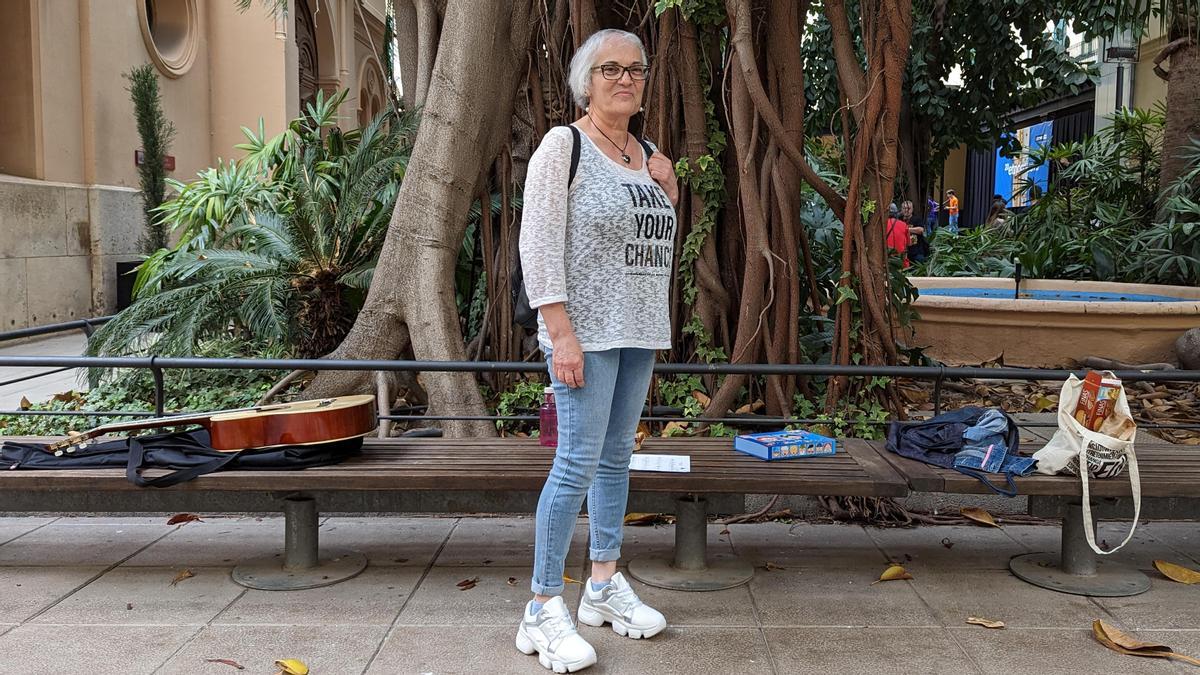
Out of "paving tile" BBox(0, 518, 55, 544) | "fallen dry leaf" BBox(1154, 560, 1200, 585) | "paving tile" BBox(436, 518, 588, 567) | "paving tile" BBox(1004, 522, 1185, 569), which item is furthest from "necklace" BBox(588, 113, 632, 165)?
"paving tile" BBox(0, 518, 55, 544)

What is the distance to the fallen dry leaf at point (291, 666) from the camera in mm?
3209

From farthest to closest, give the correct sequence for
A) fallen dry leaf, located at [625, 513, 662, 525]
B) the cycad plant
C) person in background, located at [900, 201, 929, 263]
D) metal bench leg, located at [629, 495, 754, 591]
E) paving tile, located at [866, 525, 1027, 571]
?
person in background, located at [900, 201, 929, 263] < the cycad plant < fallen dry leaf, located at [625, 513, 662, 525] < paving tile, located at [866, 525, 1027, 571] < metal bench leg, located at [629, 495, 754, 591]

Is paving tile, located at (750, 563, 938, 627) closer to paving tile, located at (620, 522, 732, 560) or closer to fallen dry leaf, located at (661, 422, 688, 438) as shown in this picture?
paving tile, located at (620, 522, 732, 560)

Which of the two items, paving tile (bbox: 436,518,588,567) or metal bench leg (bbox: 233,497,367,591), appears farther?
paving tile (bbox: 436,518,588,567)

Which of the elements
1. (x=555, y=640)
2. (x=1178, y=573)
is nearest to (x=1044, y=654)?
(x=1178, y=573)

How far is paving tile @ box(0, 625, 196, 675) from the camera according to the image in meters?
3.28

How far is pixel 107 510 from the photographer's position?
13.3ft

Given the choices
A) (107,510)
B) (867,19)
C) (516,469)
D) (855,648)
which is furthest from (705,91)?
(107,510)

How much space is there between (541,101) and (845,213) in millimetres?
1908

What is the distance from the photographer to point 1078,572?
4.05m

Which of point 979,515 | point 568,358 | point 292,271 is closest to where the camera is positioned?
point 568,358

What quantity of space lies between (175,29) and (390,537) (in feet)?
45.4

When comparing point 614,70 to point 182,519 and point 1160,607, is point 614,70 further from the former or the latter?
point 182,519

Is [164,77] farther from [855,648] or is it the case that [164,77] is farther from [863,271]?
[855,648]
